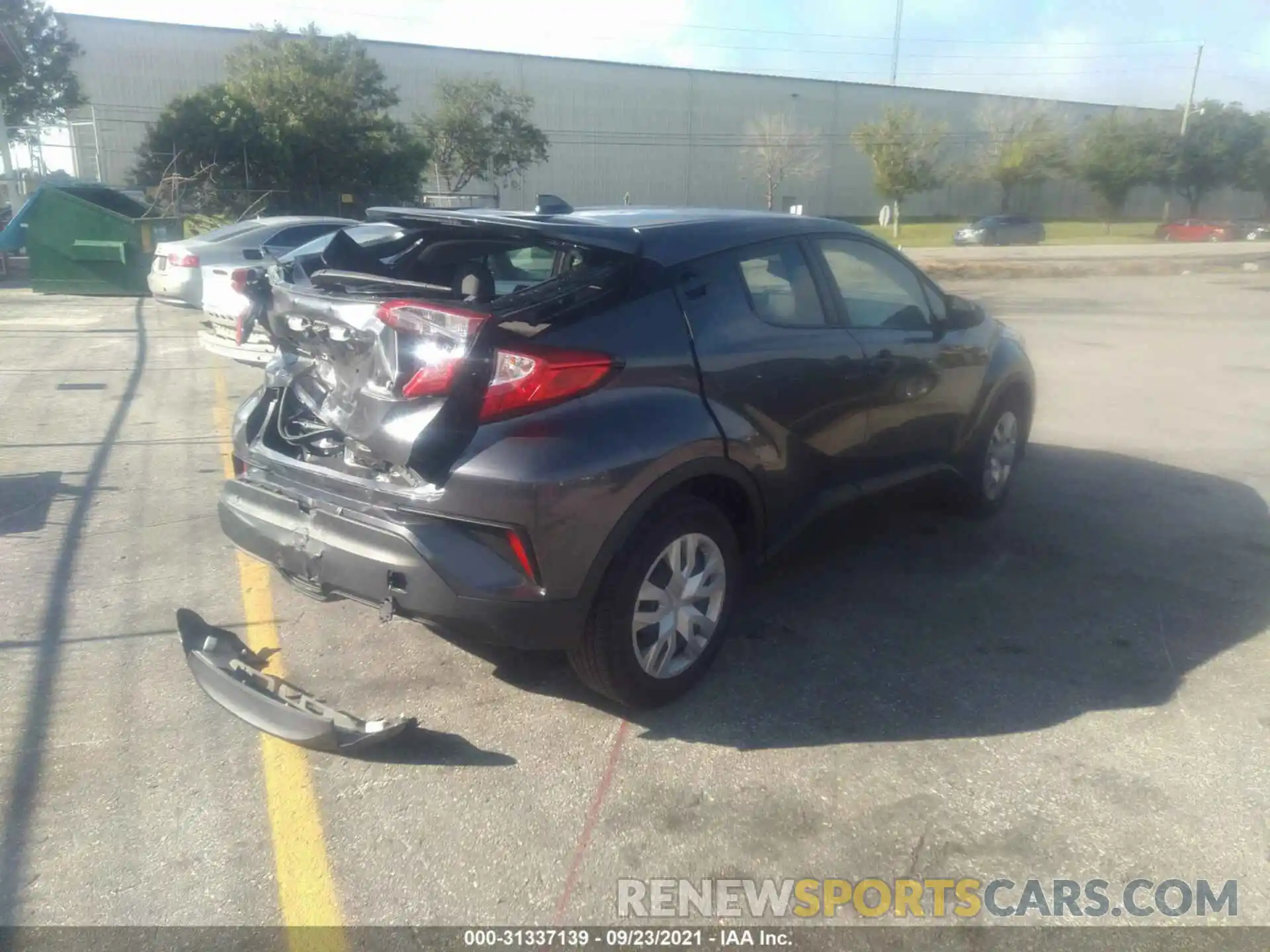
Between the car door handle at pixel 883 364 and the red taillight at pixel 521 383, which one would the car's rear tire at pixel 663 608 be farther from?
the car door handle at pixel 883 364

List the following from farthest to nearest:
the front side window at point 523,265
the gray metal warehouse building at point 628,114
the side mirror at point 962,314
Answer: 1. the gray metal warehouse building at point 628,114
2. the side mirror at point 962,314
3. the front side window at point 523,265

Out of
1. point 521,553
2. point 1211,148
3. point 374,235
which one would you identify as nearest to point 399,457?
point 521,553

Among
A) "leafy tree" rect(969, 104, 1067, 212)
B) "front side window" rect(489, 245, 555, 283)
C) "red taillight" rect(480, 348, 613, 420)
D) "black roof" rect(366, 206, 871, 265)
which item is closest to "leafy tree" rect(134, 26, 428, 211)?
"front side window" rect(489, 245, 555, 283)

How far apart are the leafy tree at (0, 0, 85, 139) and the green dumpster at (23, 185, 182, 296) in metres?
35.9

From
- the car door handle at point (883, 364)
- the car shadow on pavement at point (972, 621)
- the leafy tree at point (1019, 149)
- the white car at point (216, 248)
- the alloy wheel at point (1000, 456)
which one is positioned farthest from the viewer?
→ the leafy tree at point (1019, 149)

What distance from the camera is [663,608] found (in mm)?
3836

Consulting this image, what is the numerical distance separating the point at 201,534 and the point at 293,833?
2.96 meters

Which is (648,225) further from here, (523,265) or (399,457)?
(523,265)

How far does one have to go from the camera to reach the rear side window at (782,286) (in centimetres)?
425

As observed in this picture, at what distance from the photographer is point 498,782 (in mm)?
3506

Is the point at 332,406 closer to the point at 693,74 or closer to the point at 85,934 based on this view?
the point at 85,934

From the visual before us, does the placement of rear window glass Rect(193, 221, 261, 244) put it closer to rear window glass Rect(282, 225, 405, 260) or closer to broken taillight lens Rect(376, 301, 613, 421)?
rear window glass Rect(282, 225, 405, 260)

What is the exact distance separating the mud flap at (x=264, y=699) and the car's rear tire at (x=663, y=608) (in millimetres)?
724

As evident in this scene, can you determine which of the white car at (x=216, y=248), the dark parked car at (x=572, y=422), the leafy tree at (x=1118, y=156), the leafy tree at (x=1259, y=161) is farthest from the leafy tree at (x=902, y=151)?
the dark parked car at (x=572, y=422)
